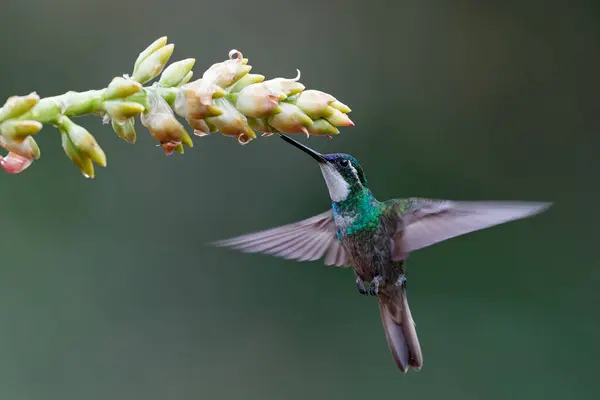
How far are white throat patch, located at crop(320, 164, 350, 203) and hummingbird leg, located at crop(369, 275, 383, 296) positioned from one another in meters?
0.39

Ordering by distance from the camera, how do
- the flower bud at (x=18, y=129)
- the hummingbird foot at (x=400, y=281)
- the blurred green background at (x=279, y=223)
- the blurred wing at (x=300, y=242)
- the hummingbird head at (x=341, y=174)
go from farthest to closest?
the blurred green background at (x=279, y=223)
the hummingbird foot at (x=400, y=281)
the hummingbird head at (x=341, y=174)
the blurred wing at (x=300, y=242)
the flower bud at (x=18, y=129)

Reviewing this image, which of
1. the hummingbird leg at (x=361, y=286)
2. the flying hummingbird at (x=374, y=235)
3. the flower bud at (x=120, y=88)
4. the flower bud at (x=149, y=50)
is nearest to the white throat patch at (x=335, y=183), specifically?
the flying hummingbird at (x=374, y=235)

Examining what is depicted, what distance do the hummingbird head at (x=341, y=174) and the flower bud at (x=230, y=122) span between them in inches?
43.5

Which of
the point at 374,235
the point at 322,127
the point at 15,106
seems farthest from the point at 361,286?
the point at 15,106

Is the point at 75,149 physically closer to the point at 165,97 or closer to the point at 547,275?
the point at 165,97

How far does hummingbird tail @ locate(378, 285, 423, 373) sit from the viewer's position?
351 centimetres

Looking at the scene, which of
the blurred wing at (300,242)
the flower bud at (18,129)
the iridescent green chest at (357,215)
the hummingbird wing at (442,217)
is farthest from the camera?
the iridescent green chest at (357,215)

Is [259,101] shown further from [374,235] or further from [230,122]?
[374,235]

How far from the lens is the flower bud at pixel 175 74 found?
6.47ft

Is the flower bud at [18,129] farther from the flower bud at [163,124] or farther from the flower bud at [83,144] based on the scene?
the flower bud at [163,124]

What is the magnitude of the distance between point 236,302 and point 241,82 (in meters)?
4.54

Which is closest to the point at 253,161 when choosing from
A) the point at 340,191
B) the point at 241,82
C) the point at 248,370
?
the point at 248,370

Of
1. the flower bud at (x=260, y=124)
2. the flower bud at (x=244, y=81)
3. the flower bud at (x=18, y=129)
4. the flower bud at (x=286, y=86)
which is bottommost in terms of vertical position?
the flower bud at (x=18, y=129)

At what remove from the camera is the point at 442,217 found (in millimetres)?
2959
